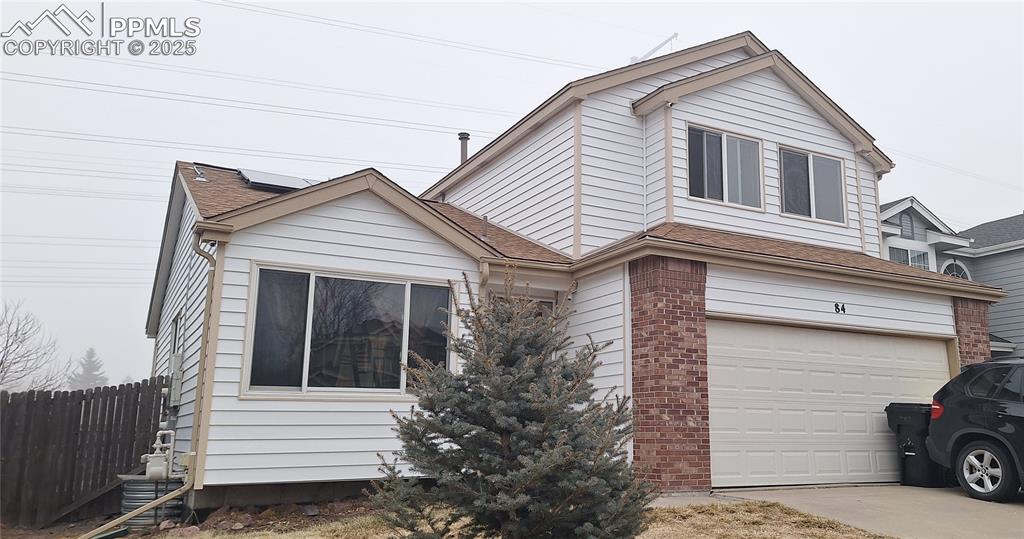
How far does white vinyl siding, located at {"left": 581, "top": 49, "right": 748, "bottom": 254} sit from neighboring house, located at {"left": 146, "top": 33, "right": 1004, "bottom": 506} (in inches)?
1.5

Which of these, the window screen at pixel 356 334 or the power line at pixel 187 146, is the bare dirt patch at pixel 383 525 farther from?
the power line at pixel 187 146

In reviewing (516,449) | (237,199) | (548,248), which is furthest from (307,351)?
(516,449)

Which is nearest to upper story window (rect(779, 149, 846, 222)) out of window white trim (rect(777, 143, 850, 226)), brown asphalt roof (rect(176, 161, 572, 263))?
window white trim (rect(777, 143, 850, 226))

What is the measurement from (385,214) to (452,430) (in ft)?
18.0

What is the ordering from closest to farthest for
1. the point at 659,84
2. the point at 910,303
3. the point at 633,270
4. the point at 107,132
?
the point at 633,270 < the point at 910,303 < the point at 659,84 < the point at 107,132

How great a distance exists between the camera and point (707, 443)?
31.7 ft

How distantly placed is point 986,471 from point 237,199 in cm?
995

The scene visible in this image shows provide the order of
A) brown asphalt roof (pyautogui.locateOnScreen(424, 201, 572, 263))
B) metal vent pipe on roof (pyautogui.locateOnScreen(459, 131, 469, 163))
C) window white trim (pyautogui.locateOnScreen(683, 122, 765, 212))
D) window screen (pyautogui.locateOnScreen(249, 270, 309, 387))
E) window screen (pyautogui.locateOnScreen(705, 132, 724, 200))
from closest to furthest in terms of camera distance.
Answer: window screen (pyautogui.locateOnScreen(249, 270, 309, 387)) → brown asphalt roof (pyautogui.locateOnScreen(424, 201, 572, 263)) → window white trim (pyautogui.locateOnScreen(683, 122, 765, 212)) → window screen (pyautogui.locateOnScreen(705, 132, 724, 200)) → metal vent pipe on roof (pyautogui.locateOnScreen(459, 131, 469, 163))

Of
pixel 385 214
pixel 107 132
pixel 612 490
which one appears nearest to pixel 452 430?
pixel 612 490

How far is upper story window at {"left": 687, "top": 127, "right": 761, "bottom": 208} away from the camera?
12.0m

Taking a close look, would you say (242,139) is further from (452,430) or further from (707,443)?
(452,430)

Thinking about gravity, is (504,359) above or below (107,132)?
below

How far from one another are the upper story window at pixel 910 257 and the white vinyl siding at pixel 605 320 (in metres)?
11.9

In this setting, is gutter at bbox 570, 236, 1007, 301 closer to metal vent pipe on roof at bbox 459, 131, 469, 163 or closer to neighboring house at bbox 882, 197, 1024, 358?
neighboring house at bbox 882, 197, 1024, 358
